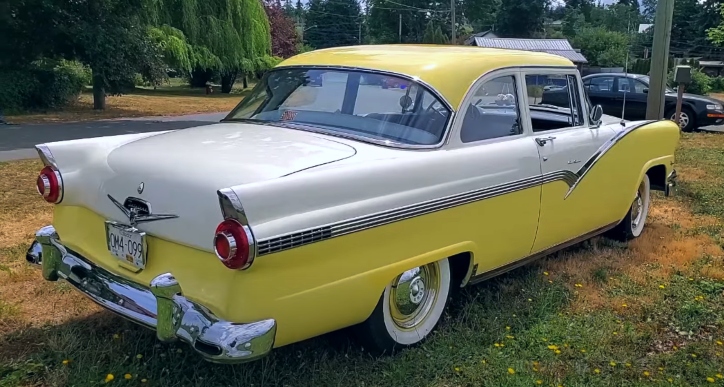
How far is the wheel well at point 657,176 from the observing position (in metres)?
6.35

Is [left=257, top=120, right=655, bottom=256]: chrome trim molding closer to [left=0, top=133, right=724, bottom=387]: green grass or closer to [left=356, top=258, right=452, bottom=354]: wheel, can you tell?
[left=356, top=258, right=452, bottom=354]: wheel

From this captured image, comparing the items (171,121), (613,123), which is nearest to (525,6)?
(171,121)

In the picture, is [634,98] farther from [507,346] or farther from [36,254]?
[36,254]

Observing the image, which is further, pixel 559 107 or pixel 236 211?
pixel 559 107

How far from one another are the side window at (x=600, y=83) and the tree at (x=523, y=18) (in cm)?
6246

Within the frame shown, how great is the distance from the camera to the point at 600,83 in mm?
17125

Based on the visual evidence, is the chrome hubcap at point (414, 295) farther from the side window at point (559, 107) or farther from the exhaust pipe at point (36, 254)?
the exhaust pipe at point (36, 254)

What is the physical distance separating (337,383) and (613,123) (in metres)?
3.44

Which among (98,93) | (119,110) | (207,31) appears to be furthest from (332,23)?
(98,93)

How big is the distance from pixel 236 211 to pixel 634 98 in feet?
51.7

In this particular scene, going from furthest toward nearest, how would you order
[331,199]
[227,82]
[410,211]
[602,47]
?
[602,47]
[227,82]
[410,211]
[331,199]

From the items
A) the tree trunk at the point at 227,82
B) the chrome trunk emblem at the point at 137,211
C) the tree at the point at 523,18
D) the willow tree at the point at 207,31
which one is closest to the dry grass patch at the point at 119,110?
the willow tree at the point at 207,31

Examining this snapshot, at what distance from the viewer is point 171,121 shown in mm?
17172

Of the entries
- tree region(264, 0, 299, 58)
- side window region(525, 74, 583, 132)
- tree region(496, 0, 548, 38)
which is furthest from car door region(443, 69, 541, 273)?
tree region(496, 0, 548, 38)
